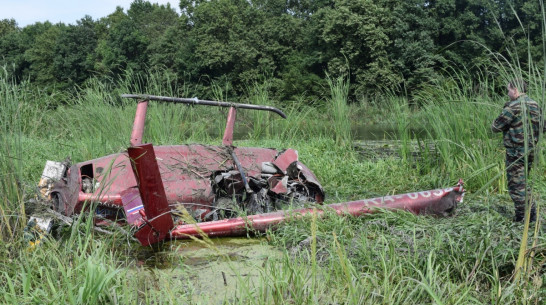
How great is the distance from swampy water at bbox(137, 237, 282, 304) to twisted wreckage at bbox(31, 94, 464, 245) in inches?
4.9

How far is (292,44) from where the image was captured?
41.8 meters

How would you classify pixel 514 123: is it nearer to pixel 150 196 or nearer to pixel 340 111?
pixel 150 196

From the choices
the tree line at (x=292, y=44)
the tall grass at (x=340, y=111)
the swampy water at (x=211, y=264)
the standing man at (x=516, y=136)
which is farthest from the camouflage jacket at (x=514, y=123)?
the tree line at (x=292, y=44)

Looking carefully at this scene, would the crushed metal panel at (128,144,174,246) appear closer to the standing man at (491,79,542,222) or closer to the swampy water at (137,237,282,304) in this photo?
the swampy water at (137,237,282,304)

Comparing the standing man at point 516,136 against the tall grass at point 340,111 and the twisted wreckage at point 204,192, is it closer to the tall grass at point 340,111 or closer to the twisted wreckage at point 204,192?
the twisted wreckage at point 204,192

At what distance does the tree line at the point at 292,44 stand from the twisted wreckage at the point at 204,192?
55.9 ft

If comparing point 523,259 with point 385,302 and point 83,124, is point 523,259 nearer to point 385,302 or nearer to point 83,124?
point 385,302

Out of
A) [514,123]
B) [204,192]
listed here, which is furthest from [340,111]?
[204,192]

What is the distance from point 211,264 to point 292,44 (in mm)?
40029

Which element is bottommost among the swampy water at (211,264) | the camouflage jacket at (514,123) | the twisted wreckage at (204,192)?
the swampy water at (211,264)

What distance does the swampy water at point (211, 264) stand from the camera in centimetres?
266

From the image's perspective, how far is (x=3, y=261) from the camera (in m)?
2.73

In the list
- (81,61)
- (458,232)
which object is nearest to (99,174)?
(458,232)

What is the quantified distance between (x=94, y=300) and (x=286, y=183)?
272 cm
